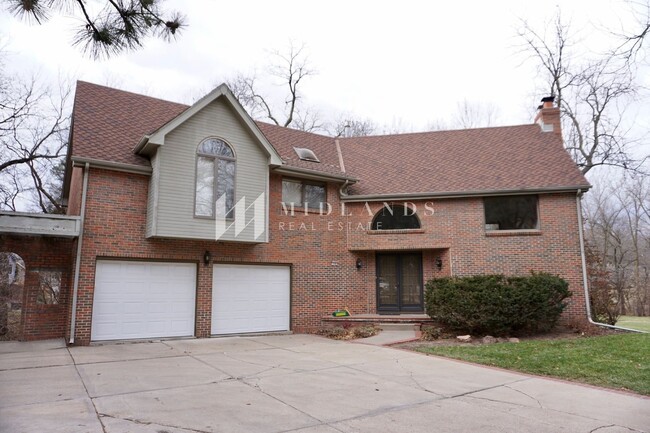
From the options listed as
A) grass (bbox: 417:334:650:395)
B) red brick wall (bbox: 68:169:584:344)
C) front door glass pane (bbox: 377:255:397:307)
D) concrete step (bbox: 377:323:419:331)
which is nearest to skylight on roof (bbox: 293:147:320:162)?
red brick wall (bbox: 68:169:584:344)

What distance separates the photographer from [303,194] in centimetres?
1370

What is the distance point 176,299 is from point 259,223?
292cm

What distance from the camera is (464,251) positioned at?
1344 cm

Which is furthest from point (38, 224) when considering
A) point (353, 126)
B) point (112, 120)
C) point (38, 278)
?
point (353, 126)

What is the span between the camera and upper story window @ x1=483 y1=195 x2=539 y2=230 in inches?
529

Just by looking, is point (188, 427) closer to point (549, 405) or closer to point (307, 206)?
point (549, 405)

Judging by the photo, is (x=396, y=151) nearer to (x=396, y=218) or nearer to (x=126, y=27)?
(x=396, y=218)

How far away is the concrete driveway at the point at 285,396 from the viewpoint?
4.68 m

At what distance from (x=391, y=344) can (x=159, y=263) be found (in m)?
6.20

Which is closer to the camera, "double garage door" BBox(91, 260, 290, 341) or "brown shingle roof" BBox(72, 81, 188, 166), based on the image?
"double garage door" BBox(91, 260, 290, 341)

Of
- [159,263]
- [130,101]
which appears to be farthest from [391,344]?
[130,101]

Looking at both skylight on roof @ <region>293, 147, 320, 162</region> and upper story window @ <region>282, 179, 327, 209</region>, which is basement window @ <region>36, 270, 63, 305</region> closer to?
upper story window @ <region>282, 179, 327, 209</region>

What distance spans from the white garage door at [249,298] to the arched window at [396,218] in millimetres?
3451

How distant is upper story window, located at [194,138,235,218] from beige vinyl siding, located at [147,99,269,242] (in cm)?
14
